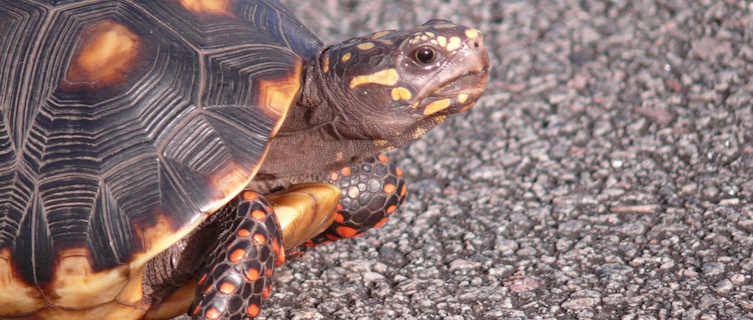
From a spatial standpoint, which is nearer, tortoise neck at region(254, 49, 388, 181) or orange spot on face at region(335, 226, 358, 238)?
tortoise neck at region(254, 49, 388, 181)

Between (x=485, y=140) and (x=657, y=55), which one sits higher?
(x=657, y=55)

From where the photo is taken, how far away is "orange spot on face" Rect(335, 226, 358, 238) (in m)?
3.35

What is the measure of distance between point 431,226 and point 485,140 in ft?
2.93

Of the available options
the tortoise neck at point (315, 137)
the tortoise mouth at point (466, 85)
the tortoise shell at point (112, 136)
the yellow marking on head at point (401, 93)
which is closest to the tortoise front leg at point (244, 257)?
the tortoise shell at point (112, 136)

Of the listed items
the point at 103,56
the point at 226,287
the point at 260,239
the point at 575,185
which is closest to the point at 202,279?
the point at 226,287

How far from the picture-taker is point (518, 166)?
4137mm

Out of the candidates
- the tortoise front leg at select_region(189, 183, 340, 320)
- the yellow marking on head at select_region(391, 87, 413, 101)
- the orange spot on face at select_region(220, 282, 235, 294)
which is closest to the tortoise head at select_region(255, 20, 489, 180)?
the yellow marking on head at select_region(391, 87, 413, 101)

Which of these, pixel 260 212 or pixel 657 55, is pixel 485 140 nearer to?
pixel 657 55

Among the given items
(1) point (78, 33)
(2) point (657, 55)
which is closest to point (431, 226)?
(1) point (78, 33)

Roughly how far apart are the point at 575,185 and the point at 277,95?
1.71 meters

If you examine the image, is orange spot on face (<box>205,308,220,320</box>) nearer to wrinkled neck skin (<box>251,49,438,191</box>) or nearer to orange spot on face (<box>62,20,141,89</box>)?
wrinkled neck skin (<box>251,49,438,191</box>)

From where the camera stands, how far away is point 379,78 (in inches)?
112

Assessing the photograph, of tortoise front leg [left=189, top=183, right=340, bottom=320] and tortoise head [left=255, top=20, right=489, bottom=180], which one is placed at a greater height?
tortoise head [left=255, top=20, right=489, bottom=180]

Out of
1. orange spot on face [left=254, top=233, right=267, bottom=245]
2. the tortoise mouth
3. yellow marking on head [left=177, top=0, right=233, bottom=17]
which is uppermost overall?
yellow marking on head [left=177, top=0, right=233, bottom=17]
